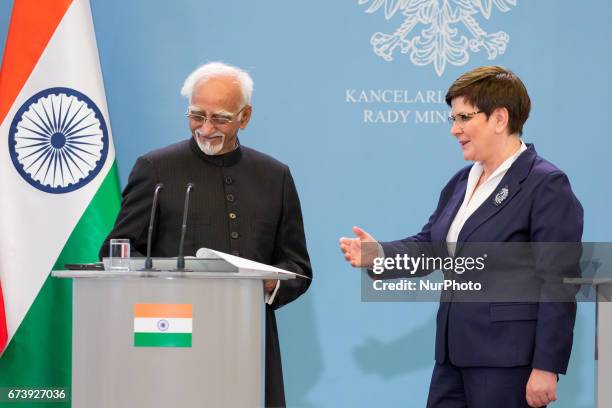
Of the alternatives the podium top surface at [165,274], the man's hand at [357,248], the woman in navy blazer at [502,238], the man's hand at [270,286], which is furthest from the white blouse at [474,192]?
the podium top surface at [165,274]

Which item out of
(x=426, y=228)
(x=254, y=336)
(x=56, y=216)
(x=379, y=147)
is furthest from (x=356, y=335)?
(x=254, y=336)

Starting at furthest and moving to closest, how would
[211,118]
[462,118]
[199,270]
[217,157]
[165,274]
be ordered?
[217,157]
[211,118]
[462,118]
[199,270]
[165,274]

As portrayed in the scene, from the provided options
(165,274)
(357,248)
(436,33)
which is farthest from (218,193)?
(436,33)

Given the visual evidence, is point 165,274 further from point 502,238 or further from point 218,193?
point 502,238

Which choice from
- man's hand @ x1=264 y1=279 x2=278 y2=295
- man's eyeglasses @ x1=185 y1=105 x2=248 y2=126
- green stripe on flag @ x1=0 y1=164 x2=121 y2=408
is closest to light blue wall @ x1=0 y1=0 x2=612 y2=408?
green stripe on flag @ x1=0 y1=164 x2=121 y2=408

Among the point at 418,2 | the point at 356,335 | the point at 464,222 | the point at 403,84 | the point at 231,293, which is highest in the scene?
the point at 418,2

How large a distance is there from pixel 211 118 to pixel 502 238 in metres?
1.16

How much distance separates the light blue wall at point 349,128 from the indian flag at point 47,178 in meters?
0.44

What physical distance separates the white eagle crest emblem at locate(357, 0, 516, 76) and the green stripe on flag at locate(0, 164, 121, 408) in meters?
1.57

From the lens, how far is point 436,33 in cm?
466

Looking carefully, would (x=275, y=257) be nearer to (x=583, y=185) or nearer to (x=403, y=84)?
(x=403, y=84)

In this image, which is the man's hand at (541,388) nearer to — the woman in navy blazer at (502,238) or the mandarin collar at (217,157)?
the woman in navy blazer at (502,238)

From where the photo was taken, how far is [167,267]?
2713 mm

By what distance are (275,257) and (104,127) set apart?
3.77 feet
